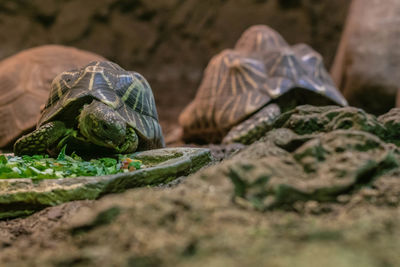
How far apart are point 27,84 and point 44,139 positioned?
1319 mm

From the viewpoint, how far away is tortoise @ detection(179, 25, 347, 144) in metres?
3.87

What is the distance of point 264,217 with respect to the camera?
893mm

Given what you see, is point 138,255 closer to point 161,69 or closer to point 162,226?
point 162,226

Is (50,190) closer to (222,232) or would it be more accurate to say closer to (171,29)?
(222,232)

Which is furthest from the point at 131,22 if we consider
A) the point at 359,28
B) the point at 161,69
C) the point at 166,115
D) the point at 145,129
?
the point at 145,129

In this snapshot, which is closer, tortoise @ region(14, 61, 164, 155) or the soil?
the soil

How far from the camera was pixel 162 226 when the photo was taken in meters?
0.87

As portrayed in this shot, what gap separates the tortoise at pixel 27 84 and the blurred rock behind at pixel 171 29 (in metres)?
1.96

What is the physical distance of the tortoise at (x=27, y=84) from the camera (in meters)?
2.96

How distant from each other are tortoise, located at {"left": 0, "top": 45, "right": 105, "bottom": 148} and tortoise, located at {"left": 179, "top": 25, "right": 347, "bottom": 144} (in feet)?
4.68

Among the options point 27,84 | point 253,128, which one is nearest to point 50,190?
point 27,84

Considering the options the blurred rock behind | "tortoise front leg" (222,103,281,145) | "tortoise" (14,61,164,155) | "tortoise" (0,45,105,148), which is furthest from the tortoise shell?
the blurred rock behind

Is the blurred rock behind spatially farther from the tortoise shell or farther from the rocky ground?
the rocky ground

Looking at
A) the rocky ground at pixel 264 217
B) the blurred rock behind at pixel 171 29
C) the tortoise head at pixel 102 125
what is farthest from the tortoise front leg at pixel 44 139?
the blurred rock behind at pixel 171 29
